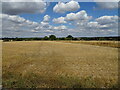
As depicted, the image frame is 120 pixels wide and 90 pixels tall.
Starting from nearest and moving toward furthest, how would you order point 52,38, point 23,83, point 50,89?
point 50,89
point 23,83
point 52,38

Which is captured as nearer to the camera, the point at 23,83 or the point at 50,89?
the point at 50,89

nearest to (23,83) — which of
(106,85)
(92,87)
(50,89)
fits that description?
(50,89)

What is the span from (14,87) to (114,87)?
389 cm

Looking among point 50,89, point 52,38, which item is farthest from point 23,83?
point 52,38

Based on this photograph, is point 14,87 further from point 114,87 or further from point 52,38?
point 52,38

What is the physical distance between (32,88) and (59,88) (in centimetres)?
102

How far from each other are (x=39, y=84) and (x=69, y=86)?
128 cm

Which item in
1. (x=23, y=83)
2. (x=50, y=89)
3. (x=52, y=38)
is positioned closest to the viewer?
(x=50, y=89)

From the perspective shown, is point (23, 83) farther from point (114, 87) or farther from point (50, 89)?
point (114, 87)

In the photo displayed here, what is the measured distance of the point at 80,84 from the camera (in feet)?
20.8

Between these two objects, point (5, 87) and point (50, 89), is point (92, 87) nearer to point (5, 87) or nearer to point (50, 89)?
point (50, 89)

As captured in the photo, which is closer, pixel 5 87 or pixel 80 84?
pixel 5 87

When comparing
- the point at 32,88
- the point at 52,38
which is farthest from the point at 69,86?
the point at 52,38

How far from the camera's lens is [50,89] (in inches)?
226
